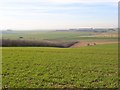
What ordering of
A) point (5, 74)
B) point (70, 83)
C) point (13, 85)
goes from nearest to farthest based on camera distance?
point (13, 85)
point (70, 83)
point (5, 74)

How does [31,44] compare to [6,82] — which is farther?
[31,44]

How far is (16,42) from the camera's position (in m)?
73.5

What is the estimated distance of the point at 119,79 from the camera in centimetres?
1769

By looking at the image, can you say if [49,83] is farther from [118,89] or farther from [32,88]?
[118,89]

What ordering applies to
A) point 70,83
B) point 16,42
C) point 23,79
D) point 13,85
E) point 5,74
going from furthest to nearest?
point 16,42 → point 5,74 → point 23,79 → point 70,83 → point 13,85

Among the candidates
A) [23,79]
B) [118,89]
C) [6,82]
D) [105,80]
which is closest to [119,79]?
[105,80]

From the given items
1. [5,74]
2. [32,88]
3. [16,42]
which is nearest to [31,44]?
[16,42]

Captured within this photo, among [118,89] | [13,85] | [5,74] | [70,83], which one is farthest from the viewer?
[5,74]

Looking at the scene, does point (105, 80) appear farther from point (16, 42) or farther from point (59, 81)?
point (16, 42)

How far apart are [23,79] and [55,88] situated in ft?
12.7

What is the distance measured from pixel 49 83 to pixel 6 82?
281cm

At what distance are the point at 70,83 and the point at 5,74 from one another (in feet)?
19.5

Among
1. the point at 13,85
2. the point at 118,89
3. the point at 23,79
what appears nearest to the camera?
the point at 118,89

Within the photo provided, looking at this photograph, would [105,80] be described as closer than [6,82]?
No
